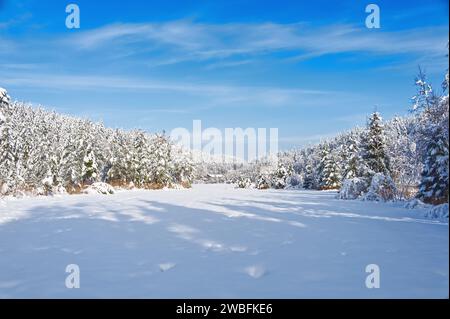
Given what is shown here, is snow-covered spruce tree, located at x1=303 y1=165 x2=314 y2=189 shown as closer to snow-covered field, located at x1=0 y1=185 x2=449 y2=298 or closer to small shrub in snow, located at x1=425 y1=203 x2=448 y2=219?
small shrub in snow, located at x1=425 y1=203 x2=448 y2=219

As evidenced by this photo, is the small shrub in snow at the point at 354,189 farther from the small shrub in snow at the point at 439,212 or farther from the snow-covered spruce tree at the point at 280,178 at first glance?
the snow-covered spruce tree at the point at 280,178

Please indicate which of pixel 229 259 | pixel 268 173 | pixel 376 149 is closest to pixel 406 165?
pixel 376 149

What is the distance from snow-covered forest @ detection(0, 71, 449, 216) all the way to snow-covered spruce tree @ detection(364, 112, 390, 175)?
0.25 ft

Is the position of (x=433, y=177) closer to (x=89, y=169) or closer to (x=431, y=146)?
(x=431, y=146)

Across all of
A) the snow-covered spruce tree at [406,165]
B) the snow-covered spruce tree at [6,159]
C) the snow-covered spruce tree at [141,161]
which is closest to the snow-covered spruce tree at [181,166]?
the snow-covered spruce tree at [141,161]

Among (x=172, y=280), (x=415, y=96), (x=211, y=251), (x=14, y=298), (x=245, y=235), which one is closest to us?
(x=14, y=298)

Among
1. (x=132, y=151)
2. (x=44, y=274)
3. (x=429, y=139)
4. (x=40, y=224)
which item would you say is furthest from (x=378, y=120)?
(x=132, y=151)

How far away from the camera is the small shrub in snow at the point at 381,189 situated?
20.7 meters

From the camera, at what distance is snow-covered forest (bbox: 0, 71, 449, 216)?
58.5 ft

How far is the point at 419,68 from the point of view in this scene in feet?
55.8

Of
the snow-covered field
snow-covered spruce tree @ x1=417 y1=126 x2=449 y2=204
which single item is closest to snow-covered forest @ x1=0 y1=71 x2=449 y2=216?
snow-covered spruce tree @ x1=417 y1=126 x2=449 y2=204

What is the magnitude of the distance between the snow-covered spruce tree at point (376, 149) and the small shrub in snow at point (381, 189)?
6704mm
